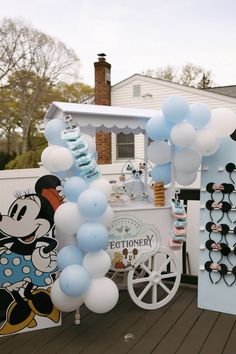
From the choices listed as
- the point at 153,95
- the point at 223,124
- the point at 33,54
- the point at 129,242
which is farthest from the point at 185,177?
the point at 33,54

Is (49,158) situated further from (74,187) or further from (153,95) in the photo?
(153,95)

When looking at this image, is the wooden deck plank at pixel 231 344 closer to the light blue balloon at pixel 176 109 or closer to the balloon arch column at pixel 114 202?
the balloon arch column at pixel 114 202

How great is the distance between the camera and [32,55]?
2112 centimetres

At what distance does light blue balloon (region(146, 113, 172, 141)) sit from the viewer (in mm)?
2961

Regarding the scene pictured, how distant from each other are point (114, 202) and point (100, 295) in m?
0.89

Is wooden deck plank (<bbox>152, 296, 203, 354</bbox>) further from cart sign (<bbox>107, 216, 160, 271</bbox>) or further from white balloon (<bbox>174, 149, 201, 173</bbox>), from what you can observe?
white balloon (<bbox>174, 149, 201, 173</bbox>)

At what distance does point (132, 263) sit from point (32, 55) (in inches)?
791

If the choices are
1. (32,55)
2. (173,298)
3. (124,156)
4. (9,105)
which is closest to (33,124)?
(9,105)

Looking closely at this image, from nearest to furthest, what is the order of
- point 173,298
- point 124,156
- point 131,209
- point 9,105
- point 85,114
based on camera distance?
1. point 85,114
2. point 131,209
3. point 173,298
4. point 124,156
5. point 9,105

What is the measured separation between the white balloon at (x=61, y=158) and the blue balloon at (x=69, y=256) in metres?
0.58

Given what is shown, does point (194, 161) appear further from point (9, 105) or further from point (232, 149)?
point (9, 105)

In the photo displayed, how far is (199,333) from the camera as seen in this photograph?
2.75m

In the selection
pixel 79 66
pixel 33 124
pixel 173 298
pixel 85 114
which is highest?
pixel 79 66

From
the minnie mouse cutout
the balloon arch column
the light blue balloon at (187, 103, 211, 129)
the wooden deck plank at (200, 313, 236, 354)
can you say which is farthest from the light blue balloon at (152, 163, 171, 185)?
the wooden deck plank at (200, 313, 236, 354)
